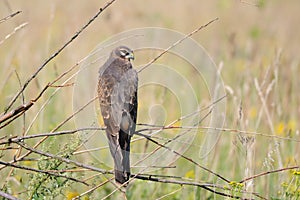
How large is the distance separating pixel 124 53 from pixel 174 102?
7.19 ft

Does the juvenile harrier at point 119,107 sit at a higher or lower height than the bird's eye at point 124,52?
lower

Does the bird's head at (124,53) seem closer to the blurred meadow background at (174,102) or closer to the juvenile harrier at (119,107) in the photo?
the juvenile harrier at (119,107)

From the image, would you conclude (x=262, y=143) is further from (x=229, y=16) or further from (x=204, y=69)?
(x=229, y=16)

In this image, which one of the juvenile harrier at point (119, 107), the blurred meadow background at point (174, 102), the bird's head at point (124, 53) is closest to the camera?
the blurred meadow background at point (174, 102)

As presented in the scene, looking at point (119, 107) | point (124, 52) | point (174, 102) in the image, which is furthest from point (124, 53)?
point (174, 102)

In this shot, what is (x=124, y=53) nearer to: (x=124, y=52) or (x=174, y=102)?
(x=124, y=52)

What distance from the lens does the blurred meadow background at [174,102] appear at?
2.93 meters

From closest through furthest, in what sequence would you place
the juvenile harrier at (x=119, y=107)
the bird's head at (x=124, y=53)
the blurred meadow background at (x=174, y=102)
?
the blurred meadow background at (x=174, y=102), the juvenile harrier at (x=119, y=107), the bird's head at (x=124, y=53)

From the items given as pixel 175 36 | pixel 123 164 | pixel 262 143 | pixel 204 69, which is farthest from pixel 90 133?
pixel 204 69

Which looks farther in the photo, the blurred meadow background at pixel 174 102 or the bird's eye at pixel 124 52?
the bird's eye at pixel 124 52

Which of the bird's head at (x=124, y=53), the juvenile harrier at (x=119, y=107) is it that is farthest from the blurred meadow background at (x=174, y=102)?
the bird's head at (x=124, y=53)

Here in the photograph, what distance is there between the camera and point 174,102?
6066 millimetres

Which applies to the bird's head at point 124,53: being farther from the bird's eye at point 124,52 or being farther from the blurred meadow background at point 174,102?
the blurred meadow background at point 174,102

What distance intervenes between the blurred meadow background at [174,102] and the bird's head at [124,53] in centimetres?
34
